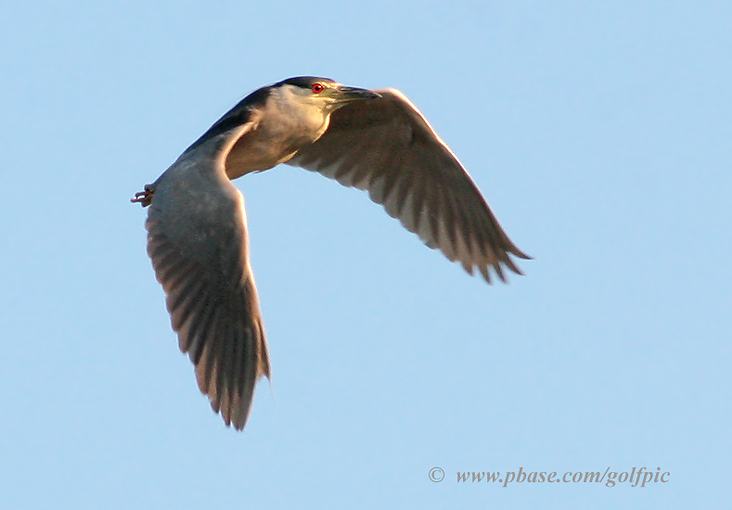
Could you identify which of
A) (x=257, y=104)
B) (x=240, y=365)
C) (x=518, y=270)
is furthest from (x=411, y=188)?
(x=240, y=365)

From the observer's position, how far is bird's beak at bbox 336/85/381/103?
9.16 m

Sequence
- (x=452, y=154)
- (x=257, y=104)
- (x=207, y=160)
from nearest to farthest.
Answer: (x=207, y=160), (x=257, y=104), (x=452, y=154)

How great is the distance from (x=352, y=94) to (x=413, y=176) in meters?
1.26

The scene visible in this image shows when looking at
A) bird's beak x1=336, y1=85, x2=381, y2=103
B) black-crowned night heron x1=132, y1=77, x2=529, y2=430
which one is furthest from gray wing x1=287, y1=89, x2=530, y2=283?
bird's beak x1=336, y1=85, x2=381, y2=103

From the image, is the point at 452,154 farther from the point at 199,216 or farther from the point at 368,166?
the point at 199,216

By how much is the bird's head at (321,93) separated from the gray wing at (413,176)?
0.57 m

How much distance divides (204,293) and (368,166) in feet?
9.82

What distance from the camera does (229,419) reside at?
24.1 ft

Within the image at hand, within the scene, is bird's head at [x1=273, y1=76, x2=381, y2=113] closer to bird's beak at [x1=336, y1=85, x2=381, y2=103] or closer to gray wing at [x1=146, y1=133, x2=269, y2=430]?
bird's beak at [x1=336, y1=85, x2=381, y2=103]

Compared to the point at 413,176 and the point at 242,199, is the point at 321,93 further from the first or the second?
the point at 242,199

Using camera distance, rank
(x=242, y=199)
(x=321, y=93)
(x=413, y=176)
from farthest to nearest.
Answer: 1. (x=413, y=176)
2. (x=321, y=93)
3. (x=242, y=199)

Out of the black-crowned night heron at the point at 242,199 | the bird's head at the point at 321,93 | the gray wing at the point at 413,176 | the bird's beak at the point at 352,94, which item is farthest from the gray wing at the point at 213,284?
the gray wing at the point at 413,176

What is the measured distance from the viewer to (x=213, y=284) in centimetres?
759

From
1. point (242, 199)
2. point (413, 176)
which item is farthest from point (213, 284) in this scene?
point (413, 176)
